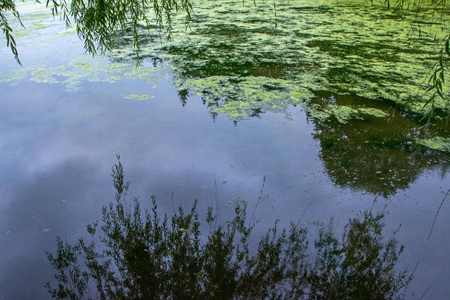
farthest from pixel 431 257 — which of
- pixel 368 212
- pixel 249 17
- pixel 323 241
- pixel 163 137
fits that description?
pixel 249 17

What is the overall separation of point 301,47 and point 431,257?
10.5 feet

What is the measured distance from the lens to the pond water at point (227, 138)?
1.71 metres

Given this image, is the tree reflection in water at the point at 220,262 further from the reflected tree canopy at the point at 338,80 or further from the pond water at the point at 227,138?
the reflected tree canopy at the point at 338,80

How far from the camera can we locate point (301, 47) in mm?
4188

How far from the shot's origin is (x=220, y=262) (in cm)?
147

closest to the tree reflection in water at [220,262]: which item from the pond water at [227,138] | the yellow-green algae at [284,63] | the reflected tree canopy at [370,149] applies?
the pond water at [227,138]

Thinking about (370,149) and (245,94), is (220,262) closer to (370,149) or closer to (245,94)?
(370,149)

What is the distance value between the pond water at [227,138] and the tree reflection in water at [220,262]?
0.08m

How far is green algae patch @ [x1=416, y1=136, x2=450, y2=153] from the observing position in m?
2.22

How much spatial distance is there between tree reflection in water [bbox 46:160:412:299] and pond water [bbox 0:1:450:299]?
0.08 m

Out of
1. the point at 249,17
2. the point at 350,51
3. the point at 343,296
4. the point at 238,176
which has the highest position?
the point at 249,17

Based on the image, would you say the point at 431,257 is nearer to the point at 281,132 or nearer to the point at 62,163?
the point at 281,132

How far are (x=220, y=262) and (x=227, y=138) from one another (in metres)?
1.11

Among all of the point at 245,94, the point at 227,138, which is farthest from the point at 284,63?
the point at 227,138
